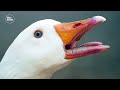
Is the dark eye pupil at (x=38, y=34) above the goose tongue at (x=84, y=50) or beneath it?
above

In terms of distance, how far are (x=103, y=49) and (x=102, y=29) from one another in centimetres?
22

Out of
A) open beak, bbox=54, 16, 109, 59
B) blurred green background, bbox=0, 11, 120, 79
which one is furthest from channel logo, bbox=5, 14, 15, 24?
open beak, bbox=54, 16, 109, 59

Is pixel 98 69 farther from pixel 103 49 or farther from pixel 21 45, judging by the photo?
pixel 21 45

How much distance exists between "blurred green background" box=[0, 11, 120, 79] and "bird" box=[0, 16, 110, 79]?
13 cm

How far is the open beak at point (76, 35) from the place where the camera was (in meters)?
2.08

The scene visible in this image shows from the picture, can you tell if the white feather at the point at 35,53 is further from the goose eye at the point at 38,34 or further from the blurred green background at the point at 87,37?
the blurred green background at the point at 87,37

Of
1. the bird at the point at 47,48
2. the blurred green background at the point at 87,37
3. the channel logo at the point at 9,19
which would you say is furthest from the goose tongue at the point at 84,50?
the channel logo at the point at 9,19

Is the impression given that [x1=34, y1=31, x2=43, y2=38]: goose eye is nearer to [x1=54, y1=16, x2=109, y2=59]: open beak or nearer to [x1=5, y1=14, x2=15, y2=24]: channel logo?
[x1=54, y1=16, x2=109, y2=59]: open beak

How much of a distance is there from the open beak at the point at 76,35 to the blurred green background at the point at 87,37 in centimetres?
13

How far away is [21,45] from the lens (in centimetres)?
209

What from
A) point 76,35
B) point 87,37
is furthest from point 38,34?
point 87,37

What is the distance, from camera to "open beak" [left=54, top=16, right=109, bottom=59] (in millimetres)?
2080

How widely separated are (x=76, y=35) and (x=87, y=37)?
0.58 ft
